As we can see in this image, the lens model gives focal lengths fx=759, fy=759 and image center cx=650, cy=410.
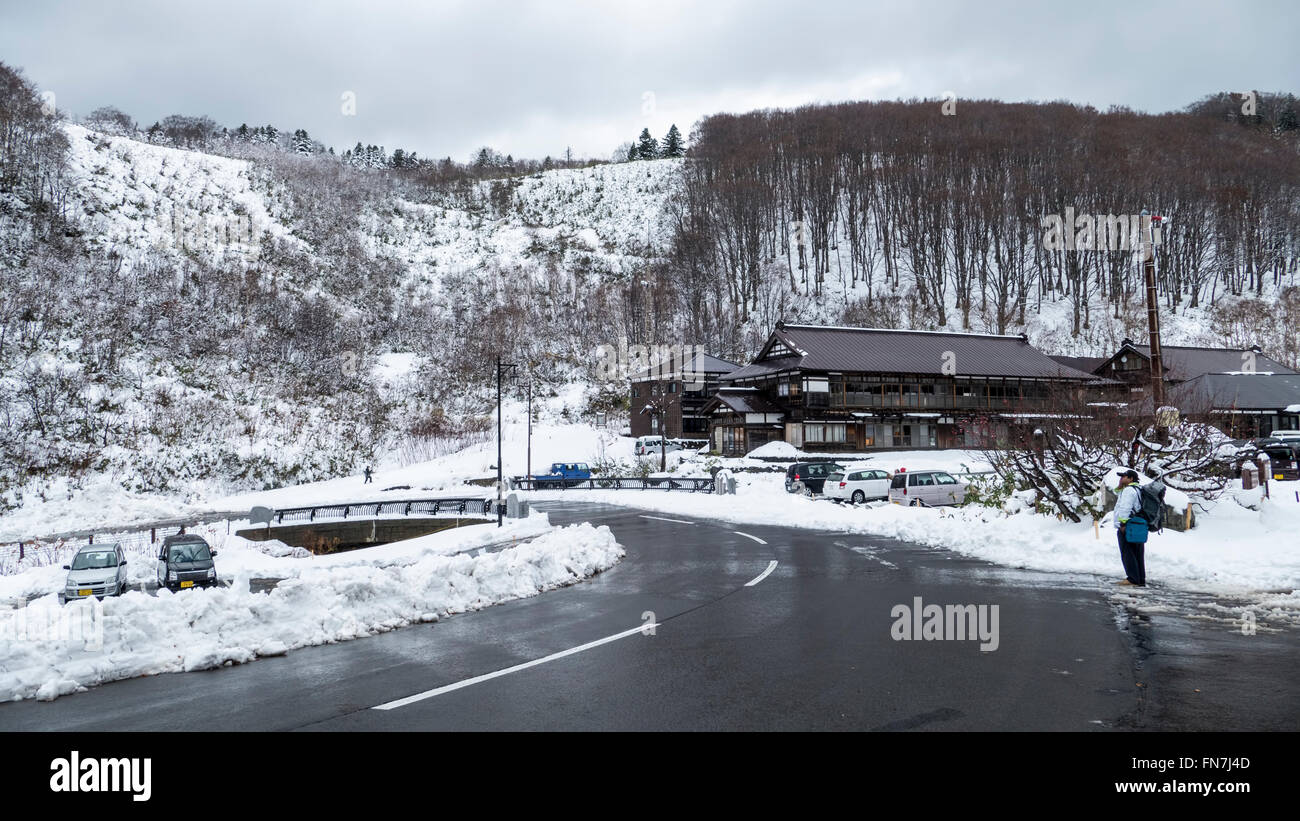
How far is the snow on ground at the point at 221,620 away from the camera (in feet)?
23.8

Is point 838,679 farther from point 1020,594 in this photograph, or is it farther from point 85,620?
point 85,620

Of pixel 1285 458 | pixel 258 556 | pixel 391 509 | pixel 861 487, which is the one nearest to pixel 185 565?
pixel 258 556

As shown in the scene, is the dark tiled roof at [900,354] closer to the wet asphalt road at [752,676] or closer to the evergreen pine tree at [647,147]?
the wet asphalt road at [752,676]

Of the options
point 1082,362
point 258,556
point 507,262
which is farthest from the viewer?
point 507,262

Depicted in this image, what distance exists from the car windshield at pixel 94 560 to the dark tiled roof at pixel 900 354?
42536 millimetres

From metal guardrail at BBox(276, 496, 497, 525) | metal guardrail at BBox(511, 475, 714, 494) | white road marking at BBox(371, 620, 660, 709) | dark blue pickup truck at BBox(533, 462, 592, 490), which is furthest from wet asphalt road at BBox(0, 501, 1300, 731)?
dark blue pickup truck at BBox(533, 462, 592, 490)

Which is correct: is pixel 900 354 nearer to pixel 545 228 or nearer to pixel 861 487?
pixel 861 487

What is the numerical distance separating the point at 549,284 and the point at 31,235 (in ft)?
150

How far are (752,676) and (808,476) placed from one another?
30.8 metres

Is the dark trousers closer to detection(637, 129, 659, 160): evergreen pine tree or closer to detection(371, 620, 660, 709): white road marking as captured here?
detection(371, 620, 660, 709): white road marking

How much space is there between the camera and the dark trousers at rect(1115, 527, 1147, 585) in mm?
11414

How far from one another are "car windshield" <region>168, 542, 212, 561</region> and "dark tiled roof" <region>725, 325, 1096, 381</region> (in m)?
40.7

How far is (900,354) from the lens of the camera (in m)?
57.3
